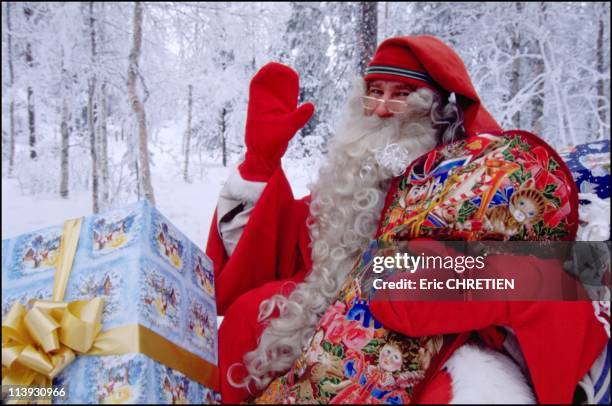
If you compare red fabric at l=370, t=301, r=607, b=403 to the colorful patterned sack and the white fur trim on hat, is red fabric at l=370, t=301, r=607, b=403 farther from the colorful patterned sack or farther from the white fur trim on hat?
the colorful patterned sack

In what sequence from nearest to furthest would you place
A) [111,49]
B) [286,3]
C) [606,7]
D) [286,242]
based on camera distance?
1. [286,242]
2. [111,49]
3. [286,3]
4. [606,7]

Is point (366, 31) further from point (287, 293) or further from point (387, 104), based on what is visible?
point (287, 293)

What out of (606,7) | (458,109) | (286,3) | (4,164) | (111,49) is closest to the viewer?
(458,109)

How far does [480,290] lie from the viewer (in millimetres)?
1006

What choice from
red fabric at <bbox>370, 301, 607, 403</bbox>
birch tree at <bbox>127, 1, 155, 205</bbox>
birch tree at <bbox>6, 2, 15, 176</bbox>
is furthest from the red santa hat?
birch tree at <bbox>6, 2, 15, 176</bbox>

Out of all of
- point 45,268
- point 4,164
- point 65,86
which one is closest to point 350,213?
point 45,268

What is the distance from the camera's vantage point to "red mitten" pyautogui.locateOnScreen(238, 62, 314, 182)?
1526 millimetres

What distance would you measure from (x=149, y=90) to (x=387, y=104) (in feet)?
6.31

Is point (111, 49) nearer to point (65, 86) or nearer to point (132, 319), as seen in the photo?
point (65, 86)

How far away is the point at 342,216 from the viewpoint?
4.90 feet

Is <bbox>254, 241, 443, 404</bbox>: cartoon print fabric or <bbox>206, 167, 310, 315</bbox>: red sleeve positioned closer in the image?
<bbox>254, 241, 443, 404</bbox>: cartoon print fabric

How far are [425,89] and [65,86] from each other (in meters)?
2.39

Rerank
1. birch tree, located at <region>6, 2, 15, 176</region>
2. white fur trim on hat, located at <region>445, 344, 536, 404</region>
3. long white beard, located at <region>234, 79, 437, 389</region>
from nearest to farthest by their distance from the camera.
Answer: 1. white fur trim on hat, located at <region>445, 344, 536, 404</region>
2. long white beard, located at <region>234, 79, 437, 389</region>
3. birch tree, located at <region>6, 2, 15, 176</region>

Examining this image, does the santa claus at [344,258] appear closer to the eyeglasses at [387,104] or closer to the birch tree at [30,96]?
the eyeglasses at [387,104]
